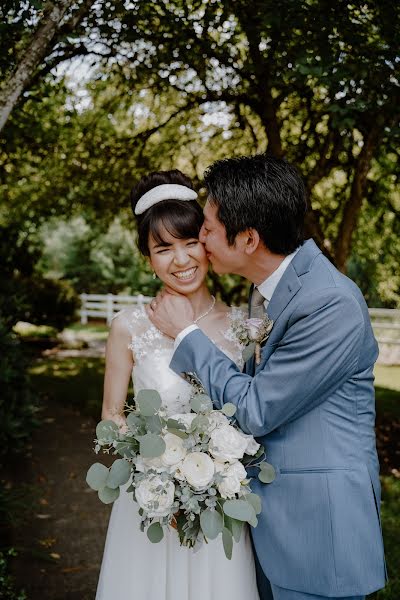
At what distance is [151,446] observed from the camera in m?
1.82

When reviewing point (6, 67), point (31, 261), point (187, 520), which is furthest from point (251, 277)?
point (31, 261)

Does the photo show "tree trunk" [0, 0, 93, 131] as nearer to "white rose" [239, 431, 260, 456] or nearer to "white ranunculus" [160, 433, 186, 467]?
"white ranunculus" [160, 433, 186, 467]

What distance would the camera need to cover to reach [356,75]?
3691mm

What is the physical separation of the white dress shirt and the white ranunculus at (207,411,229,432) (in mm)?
366

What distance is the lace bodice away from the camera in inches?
99.3

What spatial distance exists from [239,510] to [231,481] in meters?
0.09

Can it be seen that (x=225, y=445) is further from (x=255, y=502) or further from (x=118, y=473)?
(x=118, y=473)

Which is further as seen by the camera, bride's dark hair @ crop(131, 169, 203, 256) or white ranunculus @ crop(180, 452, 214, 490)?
bride's dark hair @ crop(131, 169, 203, 256)

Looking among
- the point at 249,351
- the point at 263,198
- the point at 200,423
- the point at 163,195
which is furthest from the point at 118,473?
the point at 163,195

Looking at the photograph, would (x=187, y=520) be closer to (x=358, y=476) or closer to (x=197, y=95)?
(x=358, y=476)

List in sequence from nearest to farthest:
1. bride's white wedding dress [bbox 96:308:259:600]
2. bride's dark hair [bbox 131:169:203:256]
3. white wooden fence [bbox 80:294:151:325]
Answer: bride's white wedding dress [bbox 96:308:259:600] → bride's dark hair [bbox 131:169:203:256] → white wooden fence [bbox 80:294:151:325]

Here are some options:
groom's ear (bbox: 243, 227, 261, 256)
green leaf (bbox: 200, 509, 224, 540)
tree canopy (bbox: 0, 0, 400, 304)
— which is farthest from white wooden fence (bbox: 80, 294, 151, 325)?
green leaf (bbox: 200, 509, 224, 540)

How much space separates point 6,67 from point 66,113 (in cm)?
380

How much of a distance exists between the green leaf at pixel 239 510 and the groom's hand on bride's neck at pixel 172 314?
27.5 inches
